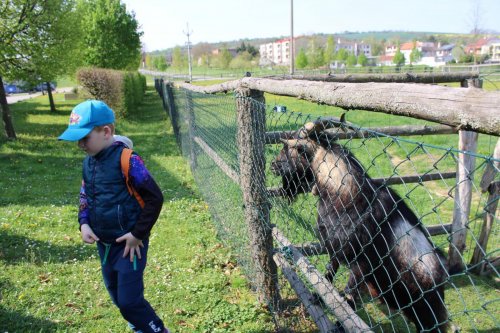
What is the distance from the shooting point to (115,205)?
103 inches

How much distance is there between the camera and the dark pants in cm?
263

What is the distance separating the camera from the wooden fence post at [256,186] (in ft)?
10.3

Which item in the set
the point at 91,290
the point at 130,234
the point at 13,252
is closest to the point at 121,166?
the point at 130,234

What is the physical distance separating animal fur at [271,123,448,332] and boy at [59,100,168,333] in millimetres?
1167

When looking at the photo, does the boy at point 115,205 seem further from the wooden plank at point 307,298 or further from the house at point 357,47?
the house at point 357,47

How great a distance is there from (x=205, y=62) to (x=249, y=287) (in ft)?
438

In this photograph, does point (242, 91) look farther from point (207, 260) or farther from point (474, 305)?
point (474, 305)

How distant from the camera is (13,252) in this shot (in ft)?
16.3

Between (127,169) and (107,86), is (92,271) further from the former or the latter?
(107,86)

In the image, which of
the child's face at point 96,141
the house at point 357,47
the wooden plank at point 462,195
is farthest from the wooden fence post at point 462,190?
the house at point 357,47

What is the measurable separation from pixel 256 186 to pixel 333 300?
3.76 feet

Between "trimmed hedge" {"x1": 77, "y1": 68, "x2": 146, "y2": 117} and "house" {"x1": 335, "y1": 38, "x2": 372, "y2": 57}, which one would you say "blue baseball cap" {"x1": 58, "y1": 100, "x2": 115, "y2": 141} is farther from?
"house" {"x1": 335, "y1": 38, "x2": 372, "y2": 57}

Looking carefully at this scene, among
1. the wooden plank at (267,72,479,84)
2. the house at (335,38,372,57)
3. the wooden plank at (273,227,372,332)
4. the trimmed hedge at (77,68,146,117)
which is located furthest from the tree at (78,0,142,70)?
the house at (335,38,372,57)

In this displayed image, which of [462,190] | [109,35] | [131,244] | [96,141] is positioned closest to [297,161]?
[131,244]
